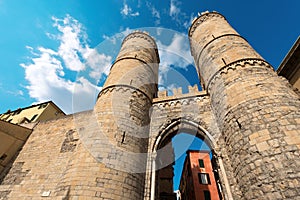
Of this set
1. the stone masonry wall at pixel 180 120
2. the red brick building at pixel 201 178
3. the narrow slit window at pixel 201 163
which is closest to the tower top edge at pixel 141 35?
the stone masonry wall at pixel 180 120

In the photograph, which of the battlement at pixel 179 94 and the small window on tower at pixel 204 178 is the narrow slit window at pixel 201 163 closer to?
the small window on tower at pixel 204 178

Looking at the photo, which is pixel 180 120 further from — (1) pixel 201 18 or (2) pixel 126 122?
(1) pixel 201 18

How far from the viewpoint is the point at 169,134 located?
8.46 m

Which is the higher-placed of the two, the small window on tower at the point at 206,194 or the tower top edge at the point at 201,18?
the tower top edge at the point at 201,18

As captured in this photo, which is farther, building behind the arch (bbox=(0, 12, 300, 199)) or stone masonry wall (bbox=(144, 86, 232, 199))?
stone masonry wall (bbox=(144, 86, 232, 199))

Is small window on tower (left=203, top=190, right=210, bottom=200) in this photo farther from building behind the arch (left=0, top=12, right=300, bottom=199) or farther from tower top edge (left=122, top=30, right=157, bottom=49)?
tower top edge (left=122, top=30, right=157, bottom=49)

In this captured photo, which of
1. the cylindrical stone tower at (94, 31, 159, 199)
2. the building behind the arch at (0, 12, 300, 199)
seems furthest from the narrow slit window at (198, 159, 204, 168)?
the cylindrical stone tower at (94, 31, 159, 199)

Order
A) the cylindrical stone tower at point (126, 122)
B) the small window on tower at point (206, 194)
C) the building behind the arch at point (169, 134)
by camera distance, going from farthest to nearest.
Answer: the small window on tower at point (206, 194), the cylindrical stone tower at point (126, 122), the building behind the arch at point (169, 134)

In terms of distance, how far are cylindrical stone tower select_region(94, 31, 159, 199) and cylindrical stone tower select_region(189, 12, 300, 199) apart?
10.4 feet

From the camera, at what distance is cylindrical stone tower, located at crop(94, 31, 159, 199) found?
235 inches

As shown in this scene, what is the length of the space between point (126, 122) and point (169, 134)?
7.42 ft

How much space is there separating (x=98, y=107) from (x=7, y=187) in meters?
5.70

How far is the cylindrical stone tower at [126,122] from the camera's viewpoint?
19.6 ft

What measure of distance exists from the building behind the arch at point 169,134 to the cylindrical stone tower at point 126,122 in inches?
1.3
